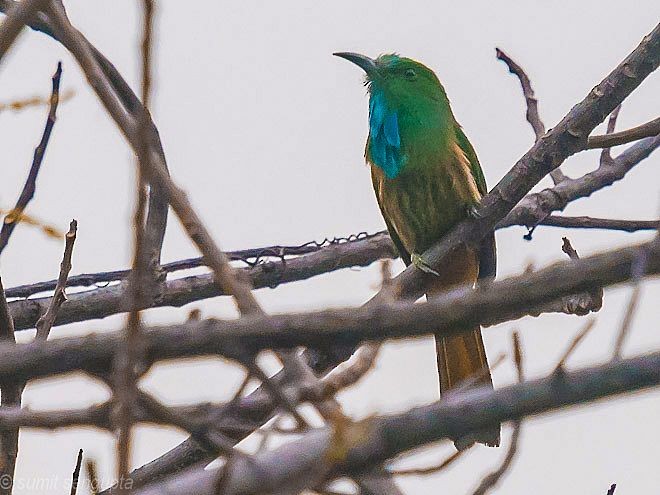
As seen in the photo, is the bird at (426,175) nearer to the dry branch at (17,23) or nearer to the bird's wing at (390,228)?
the bird's wing at (390,228)

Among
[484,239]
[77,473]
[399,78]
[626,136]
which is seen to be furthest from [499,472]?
[399,78]

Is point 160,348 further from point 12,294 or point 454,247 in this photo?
point 454,247

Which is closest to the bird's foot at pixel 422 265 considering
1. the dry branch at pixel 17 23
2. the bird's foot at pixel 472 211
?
the bird's foot at pixel 472 211

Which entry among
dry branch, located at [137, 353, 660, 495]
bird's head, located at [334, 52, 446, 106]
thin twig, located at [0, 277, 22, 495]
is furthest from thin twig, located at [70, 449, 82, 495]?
bird's head, located at [334, 52, 446, 106]

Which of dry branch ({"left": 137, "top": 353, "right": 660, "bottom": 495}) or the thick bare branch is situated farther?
the thick bare branch

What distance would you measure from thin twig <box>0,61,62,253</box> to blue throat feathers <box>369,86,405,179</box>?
2.70m

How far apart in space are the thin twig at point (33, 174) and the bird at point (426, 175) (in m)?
2.29

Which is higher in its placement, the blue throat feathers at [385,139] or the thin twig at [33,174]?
the blue throat feathers at [385,139]

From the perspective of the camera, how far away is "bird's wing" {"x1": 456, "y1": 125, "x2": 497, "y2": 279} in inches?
186

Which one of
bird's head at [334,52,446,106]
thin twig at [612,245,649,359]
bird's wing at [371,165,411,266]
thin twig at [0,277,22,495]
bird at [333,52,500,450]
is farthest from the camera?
bird's head at [334,52,446,106]

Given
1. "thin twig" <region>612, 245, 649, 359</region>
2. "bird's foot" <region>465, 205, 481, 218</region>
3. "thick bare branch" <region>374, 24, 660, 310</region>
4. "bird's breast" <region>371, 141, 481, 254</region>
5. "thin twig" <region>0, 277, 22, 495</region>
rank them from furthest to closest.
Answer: "bird's breast" <region>371, 141, 481, 254</region> < "bird's foot" <region>465, 205, 481, 218</region> < "thick bare branch" <region>374, 24, 660, 310</region> < "thin twig" <region>0, 277, 22, 495</region> < "thin twig" <region>612, 245, 649, 359</region>

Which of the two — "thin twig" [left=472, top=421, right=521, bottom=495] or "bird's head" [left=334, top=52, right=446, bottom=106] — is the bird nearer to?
"bird's head" [left=334, top=52, right=446, bottom=106]

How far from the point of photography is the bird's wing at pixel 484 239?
15.5ft

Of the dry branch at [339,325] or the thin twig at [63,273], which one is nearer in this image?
the dry branch at [339,325]
